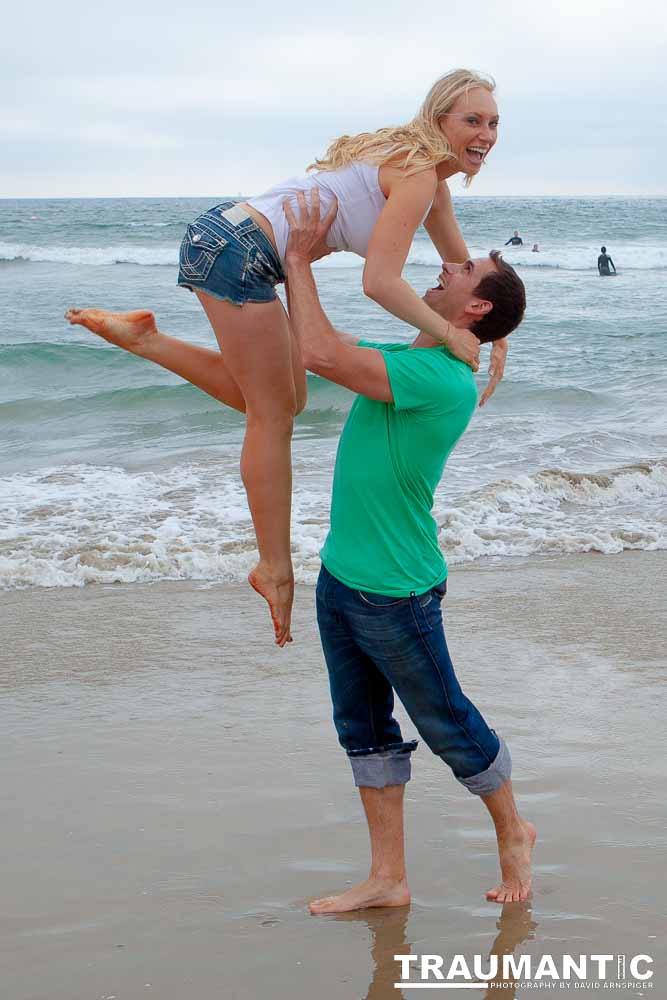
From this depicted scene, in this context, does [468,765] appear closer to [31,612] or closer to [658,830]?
[658,830]

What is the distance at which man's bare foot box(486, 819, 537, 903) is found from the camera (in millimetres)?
2871

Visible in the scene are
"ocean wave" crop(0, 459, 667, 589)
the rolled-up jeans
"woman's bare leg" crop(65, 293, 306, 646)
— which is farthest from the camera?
"ocean wave" crop(0, 459, 667, 589)

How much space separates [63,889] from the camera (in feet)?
9.40

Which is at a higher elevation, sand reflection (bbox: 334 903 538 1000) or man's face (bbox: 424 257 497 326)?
man's face (bbox: 424 257 497 326)

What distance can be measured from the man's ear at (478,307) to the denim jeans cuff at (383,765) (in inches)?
44.0

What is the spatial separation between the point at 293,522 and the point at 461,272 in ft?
14.3

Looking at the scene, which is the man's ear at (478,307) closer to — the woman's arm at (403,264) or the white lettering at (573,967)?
the woman's arm at (403,264)

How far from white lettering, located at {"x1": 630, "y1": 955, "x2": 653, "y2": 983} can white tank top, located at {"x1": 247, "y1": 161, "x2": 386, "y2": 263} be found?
6.31 ft

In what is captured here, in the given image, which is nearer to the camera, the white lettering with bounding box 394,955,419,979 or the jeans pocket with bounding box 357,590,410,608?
the white lettering with bounding box 394,955,419,979

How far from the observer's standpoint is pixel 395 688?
279 cm

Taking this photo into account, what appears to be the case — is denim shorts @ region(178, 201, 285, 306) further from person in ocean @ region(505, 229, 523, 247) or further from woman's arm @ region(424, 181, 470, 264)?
person in ocean @ region(505, 229, 523, 247)

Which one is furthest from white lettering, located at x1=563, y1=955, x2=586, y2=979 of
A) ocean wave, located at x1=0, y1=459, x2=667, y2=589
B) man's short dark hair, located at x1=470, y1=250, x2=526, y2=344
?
ocean wave, located at x1=0, y1=459, x2=667, y2=589

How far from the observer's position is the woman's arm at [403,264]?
2.77 meters

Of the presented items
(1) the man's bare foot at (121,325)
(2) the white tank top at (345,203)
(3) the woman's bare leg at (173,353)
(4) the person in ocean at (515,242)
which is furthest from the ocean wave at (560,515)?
(4) the person in ocean at (515,242)
